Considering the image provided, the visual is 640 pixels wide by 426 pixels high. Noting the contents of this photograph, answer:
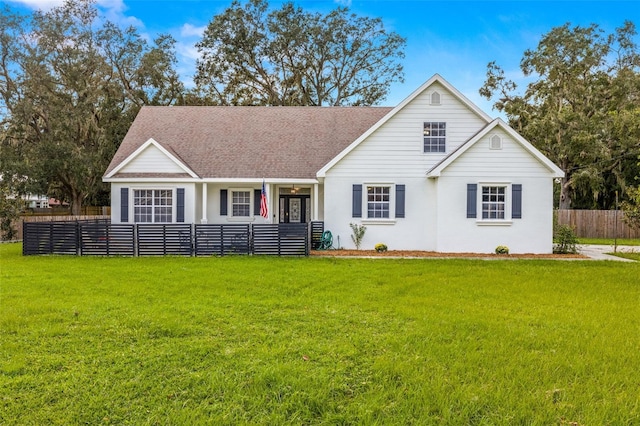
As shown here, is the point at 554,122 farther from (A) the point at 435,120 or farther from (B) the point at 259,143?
(B) the point at 259,143

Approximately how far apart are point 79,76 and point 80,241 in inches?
642

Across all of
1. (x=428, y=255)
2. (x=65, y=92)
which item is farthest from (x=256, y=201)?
(x=65, y=92)

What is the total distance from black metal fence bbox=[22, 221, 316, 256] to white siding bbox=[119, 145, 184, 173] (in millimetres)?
2841

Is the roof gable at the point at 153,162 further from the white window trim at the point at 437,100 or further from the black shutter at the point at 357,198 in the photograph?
the white window trim at the point at 437,100

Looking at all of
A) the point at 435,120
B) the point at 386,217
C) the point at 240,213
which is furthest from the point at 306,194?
the point at 435,120

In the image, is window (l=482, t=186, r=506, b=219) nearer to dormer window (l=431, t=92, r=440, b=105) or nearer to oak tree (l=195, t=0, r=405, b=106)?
dormer window (l=431, t=92, r=440, b=105)

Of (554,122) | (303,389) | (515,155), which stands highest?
(554,122)

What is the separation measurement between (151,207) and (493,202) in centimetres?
1272

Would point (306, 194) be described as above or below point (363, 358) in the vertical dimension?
above

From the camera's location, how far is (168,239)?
41.1 ft

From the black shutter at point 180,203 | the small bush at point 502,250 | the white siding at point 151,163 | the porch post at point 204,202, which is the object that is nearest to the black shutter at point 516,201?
the small bush at point 502,250

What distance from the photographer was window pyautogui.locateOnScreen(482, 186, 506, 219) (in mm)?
13195

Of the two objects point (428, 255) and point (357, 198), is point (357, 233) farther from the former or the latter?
point (428, 255)

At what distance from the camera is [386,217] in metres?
13.9
